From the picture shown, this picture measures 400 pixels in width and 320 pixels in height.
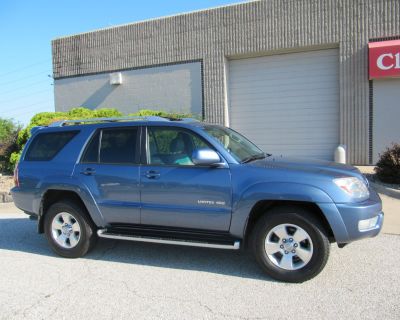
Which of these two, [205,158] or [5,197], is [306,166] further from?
[5,197]

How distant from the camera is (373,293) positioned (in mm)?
4352

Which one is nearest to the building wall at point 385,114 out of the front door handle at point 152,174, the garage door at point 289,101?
the garage door at point 289,101

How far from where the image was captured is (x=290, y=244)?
475 centimetres

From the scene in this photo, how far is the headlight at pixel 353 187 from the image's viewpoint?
4.59 m

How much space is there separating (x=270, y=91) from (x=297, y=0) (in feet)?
10.7

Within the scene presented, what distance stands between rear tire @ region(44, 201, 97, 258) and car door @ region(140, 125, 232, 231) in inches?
35.4

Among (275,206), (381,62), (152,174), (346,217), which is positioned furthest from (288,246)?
(381,62)

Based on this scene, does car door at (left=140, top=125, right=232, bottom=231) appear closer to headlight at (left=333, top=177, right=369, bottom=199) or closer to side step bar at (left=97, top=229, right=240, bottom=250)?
side step bar at (left=97, top=229, right=240, bottom=250)

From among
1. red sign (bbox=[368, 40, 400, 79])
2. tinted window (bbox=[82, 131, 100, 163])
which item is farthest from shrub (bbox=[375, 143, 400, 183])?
tinted window (bbox=[82, 131, 100, 163])

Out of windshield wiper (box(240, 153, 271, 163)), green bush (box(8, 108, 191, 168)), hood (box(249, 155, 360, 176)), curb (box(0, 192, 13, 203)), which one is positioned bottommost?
curb (box(0, 192, 13, 203))

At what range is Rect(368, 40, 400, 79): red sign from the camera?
1335 centimetres

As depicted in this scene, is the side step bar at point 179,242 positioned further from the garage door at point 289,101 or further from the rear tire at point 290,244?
the garage door at point 289,101

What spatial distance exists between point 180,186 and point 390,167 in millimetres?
6721

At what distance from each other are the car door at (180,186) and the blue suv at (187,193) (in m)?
0.01
